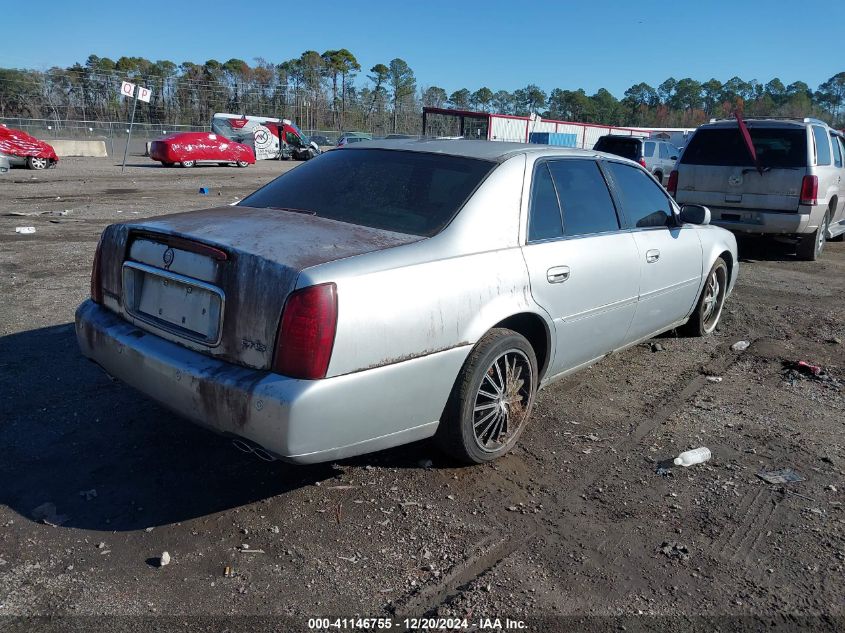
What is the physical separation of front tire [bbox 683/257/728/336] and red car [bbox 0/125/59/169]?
21.8m

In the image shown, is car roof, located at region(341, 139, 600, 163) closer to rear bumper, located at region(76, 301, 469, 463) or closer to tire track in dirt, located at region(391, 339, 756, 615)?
rear bumper, located at region(76, 301, 469, 463)

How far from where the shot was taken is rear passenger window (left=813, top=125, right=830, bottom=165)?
31.6 feet

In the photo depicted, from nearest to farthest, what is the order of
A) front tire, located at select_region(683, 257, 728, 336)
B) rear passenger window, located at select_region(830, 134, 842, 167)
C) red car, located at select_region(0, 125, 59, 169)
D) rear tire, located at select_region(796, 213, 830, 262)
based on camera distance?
front tire, located at select_region(683, 257, 728, 336)
rear tire, located at select_region(796, 213, 830, 262)
rear passenger window, located at select_region(830, 134, 842, 167)
red car, located at select_region(0, 125, 59, 169)

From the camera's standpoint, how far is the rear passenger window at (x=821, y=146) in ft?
31.6

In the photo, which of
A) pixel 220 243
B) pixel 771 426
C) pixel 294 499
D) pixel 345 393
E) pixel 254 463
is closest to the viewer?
pixel 345 393

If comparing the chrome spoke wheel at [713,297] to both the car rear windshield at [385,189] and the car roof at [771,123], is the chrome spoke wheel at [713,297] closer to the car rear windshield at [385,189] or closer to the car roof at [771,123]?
the car rear windshield at [385,189]

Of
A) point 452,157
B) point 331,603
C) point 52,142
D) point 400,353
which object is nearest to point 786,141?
point 452,157

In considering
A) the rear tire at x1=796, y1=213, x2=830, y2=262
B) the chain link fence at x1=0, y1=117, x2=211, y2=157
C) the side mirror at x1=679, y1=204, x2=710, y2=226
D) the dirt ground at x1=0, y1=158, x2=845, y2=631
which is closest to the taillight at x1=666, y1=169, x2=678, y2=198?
the rear tire at x1=796, y1=213, x2=830, y2=262

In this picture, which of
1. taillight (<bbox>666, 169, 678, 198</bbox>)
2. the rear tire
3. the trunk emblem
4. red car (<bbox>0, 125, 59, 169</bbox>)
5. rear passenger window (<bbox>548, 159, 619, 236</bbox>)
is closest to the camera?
the trunk emblem

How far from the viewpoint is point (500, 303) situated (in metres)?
3.41

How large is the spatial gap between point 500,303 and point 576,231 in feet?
3.21

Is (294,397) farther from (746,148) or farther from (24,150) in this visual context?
(24,150)

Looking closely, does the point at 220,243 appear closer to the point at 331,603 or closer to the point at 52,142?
the point at 331,603

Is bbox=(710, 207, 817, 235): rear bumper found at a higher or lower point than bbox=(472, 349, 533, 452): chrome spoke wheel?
higher
